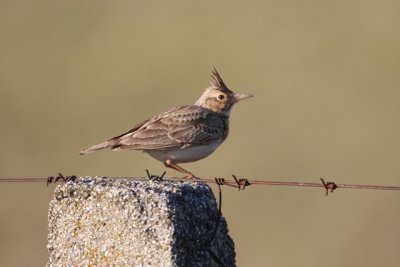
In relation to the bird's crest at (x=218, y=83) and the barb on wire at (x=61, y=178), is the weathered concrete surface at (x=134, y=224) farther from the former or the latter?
the bird's crest at (x=218, y=83)

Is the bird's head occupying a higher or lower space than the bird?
higher

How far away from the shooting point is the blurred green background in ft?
52.4

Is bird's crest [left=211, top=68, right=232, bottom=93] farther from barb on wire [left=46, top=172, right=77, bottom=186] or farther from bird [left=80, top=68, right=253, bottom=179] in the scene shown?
barb on wire [left=46, top=172, right=77, bottom=186]

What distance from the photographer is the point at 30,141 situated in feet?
66.1

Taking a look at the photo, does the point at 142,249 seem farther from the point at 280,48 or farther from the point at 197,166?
the point at 280,48

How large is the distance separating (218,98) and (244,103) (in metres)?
11.3

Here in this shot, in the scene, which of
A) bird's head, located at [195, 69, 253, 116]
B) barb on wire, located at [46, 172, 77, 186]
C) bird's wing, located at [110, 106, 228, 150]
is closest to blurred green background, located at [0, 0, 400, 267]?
bird's head, located at [195, 69, 253, 116]

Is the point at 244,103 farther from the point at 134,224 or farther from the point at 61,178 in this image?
the point at 134,224

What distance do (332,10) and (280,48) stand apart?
10.2 feet

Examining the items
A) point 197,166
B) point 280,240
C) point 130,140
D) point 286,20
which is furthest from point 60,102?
point 130,140

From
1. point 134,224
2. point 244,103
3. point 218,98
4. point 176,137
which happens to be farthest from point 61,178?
point 244,103

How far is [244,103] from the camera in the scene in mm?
21469

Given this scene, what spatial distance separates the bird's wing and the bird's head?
2.13 feet

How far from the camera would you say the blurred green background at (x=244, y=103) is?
15984mm
